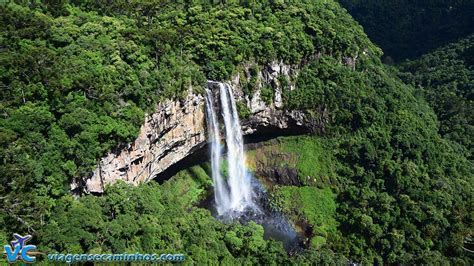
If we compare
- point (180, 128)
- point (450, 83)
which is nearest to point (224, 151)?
point (180, 128)

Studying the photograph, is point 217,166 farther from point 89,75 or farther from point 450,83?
point 450,83

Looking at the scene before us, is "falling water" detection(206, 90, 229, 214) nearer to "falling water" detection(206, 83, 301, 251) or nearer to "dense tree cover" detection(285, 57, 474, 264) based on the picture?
"falling water" detection(206, 83, 301, 251)

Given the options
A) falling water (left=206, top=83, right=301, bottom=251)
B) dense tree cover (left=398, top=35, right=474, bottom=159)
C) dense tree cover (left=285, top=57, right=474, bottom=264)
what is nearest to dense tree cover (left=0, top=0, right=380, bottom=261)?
falling water (left=206, top=83, right=301, bottom=251)

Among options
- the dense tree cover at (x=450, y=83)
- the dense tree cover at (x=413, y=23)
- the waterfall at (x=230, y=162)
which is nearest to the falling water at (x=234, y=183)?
the waterfall at (x=230, y=162)

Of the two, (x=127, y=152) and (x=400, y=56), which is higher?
(x=400, y=56)

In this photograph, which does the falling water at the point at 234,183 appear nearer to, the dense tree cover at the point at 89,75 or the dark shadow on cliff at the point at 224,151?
the dark shadow on cliff at the point at 224,151

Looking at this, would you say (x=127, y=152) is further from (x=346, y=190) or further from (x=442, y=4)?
(x=442, y=4)

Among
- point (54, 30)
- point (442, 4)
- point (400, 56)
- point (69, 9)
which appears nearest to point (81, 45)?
point (54, 30)
